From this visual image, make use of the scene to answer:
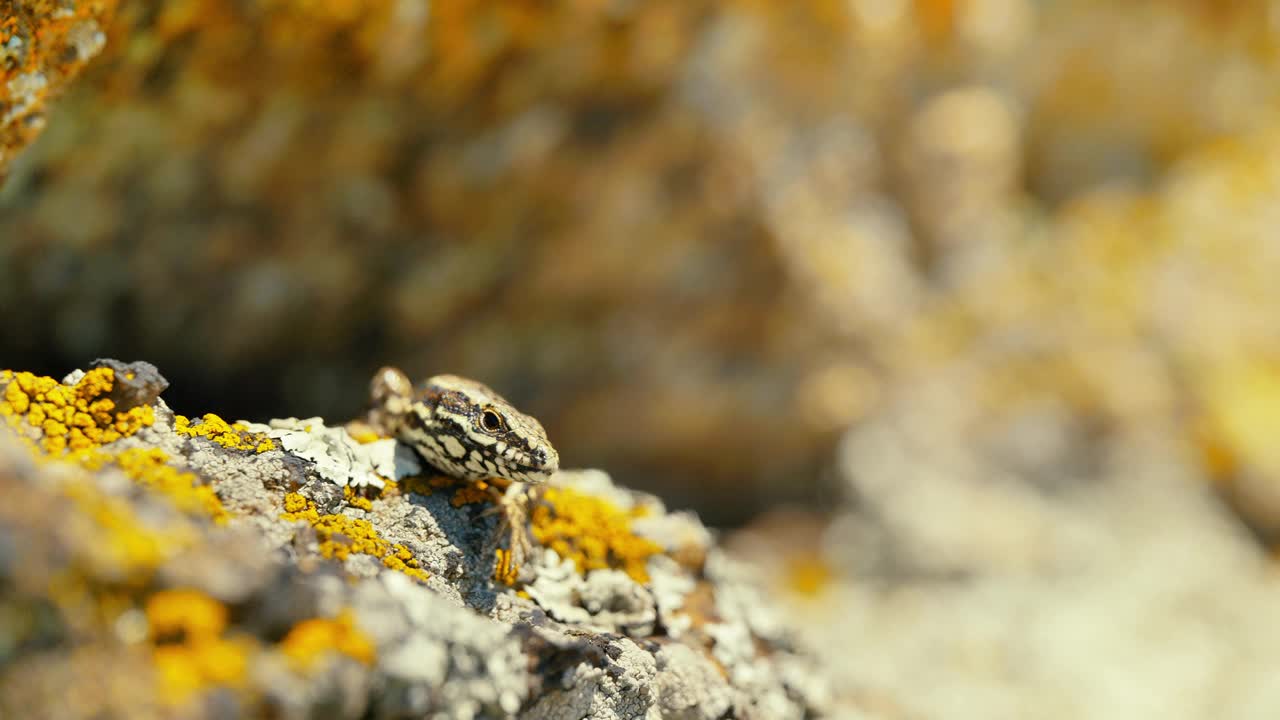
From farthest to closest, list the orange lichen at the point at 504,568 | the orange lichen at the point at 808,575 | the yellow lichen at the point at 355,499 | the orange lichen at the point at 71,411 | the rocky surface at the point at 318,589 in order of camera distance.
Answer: the orange lichen at the point at 808,575 < the orange lichen at the point at 504,568 < the yellow lichen at the point at 355,499 < the orange lichen at the point at 71,411 < the rocky surface at the point at 318,589

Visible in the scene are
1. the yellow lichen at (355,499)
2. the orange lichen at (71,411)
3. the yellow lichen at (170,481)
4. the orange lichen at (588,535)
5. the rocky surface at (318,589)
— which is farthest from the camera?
the orange lichen at (588,535)

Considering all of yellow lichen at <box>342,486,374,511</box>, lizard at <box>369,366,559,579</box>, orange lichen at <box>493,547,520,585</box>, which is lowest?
orange lichen at <box>493,547,520,585</box>

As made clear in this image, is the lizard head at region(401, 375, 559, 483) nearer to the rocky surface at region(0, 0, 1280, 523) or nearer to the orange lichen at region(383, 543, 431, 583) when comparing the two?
the orange lichen at region(383, 543, 431, 583)

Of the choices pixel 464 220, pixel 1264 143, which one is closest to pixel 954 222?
pixel 1264 143

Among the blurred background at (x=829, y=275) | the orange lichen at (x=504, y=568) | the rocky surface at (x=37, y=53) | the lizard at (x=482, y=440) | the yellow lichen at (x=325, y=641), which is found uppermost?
the blurred background at (x=829, y=275)

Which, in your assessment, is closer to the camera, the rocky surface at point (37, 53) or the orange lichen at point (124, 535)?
A: the orange lichen at point (124, 535)

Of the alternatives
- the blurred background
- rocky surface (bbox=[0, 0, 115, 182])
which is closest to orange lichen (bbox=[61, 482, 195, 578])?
rocky surface (bbox=[0, 0, 115, 182])

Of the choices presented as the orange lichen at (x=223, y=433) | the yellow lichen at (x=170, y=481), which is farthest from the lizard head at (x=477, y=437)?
the yellow lichen at (x=170, y=481)

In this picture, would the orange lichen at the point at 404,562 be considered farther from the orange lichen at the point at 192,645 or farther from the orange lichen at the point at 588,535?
the orange lichen at the point at 192,645
